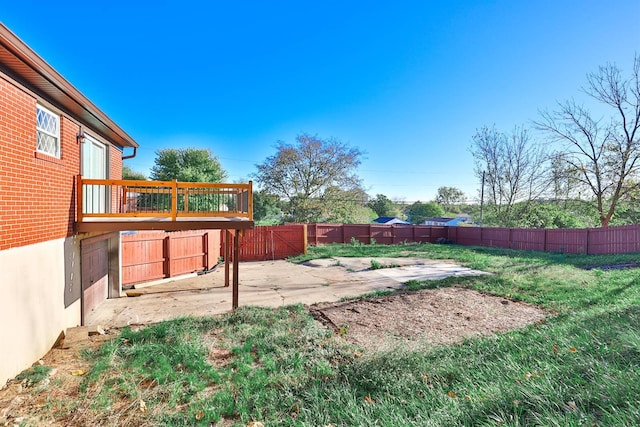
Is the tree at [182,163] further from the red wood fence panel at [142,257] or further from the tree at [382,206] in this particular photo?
the tree at [382,206]

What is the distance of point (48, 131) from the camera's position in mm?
5219

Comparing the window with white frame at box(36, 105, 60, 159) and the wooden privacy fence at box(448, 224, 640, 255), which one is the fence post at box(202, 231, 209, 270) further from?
the wooden privacy fence at box(448, 224, 640, 255)

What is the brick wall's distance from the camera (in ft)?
12.9

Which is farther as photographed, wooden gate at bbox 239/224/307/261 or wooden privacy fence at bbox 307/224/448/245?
wooden privacy fence at bbox 307/224/448/245

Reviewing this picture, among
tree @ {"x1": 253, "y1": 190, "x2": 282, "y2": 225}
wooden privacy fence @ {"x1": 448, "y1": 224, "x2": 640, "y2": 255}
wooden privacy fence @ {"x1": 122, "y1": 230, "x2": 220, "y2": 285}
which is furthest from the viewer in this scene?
tree @ {"x1": 253, "y1": 190, "x2": 282, "y2": 225}

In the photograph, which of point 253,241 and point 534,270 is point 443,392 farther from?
point 253,241

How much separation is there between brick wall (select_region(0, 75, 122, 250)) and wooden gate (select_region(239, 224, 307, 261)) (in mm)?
10295

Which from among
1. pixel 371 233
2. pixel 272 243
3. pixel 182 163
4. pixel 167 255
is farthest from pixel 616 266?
pixel 182 163

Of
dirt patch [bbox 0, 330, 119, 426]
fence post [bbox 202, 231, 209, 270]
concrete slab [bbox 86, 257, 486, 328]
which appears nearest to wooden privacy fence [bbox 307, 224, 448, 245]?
concrete slab [bbox 86, 257, 486, 328]

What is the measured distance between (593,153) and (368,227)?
14.8m

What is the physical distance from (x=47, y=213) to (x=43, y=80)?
2.01 metres

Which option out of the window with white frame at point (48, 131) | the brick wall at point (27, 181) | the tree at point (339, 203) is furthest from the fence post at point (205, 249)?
the tree at point (339, 203)

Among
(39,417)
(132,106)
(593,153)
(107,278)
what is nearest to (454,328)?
(39,417)

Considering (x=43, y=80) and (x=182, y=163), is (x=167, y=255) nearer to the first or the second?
(x=43, y=80)
